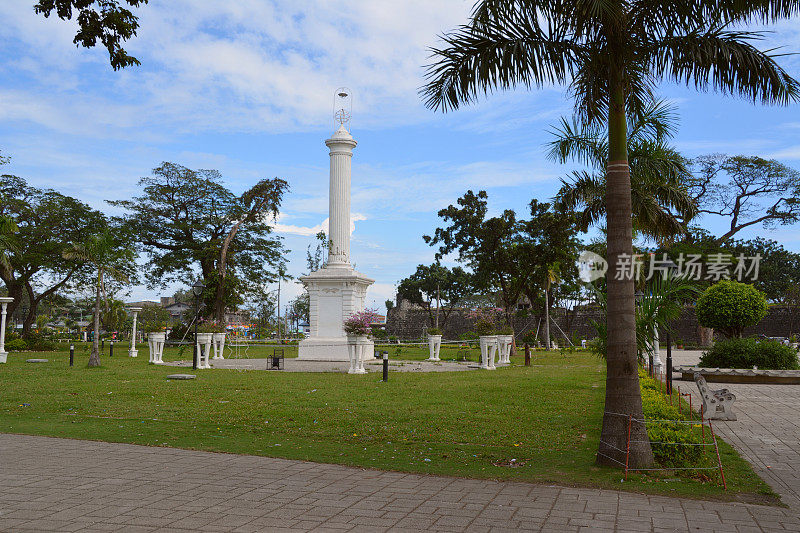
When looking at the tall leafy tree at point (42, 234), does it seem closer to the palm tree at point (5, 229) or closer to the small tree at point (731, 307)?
the palm tree at point (5, 229)

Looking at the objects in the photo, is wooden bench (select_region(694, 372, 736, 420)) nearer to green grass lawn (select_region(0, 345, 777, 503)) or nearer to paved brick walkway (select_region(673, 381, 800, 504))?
paved brick walkway (select_region(673, 381, 800, 504))

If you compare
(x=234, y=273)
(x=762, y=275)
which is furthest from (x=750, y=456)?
(x=762, y=275)

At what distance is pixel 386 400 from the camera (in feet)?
38.3

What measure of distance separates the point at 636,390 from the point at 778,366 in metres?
13.4

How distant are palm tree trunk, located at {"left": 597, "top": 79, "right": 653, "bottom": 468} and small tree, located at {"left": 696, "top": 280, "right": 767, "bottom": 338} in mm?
13060

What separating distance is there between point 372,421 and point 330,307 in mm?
15969

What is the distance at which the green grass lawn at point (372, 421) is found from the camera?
6.55 m

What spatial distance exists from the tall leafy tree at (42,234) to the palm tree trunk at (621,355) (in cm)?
3209

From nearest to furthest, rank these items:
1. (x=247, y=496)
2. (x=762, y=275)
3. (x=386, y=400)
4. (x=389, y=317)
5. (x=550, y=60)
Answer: (x=247, y=496) → (x=550, y=60) → (x=386, y=400) → (x=762, y=275) → (x=389, y=317)

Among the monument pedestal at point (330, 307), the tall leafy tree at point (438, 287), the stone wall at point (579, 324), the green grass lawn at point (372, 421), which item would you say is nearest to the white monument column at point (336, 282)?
the monument pedestal at point (330, 307)

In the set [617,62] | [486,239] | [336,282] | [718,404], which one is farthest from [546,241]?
[617,62]

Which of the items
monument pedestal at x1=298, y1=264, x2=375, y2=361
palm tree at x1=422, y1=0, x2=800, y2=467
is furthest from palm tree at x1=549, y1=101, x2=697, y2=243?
monument pedestal at x1=298, y1=264, x2=375, y2=361

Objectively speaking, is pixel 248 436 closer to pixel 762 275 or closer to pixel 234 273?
pixel 234 273

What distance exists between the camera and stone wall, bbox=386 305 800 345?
44.5 meters
